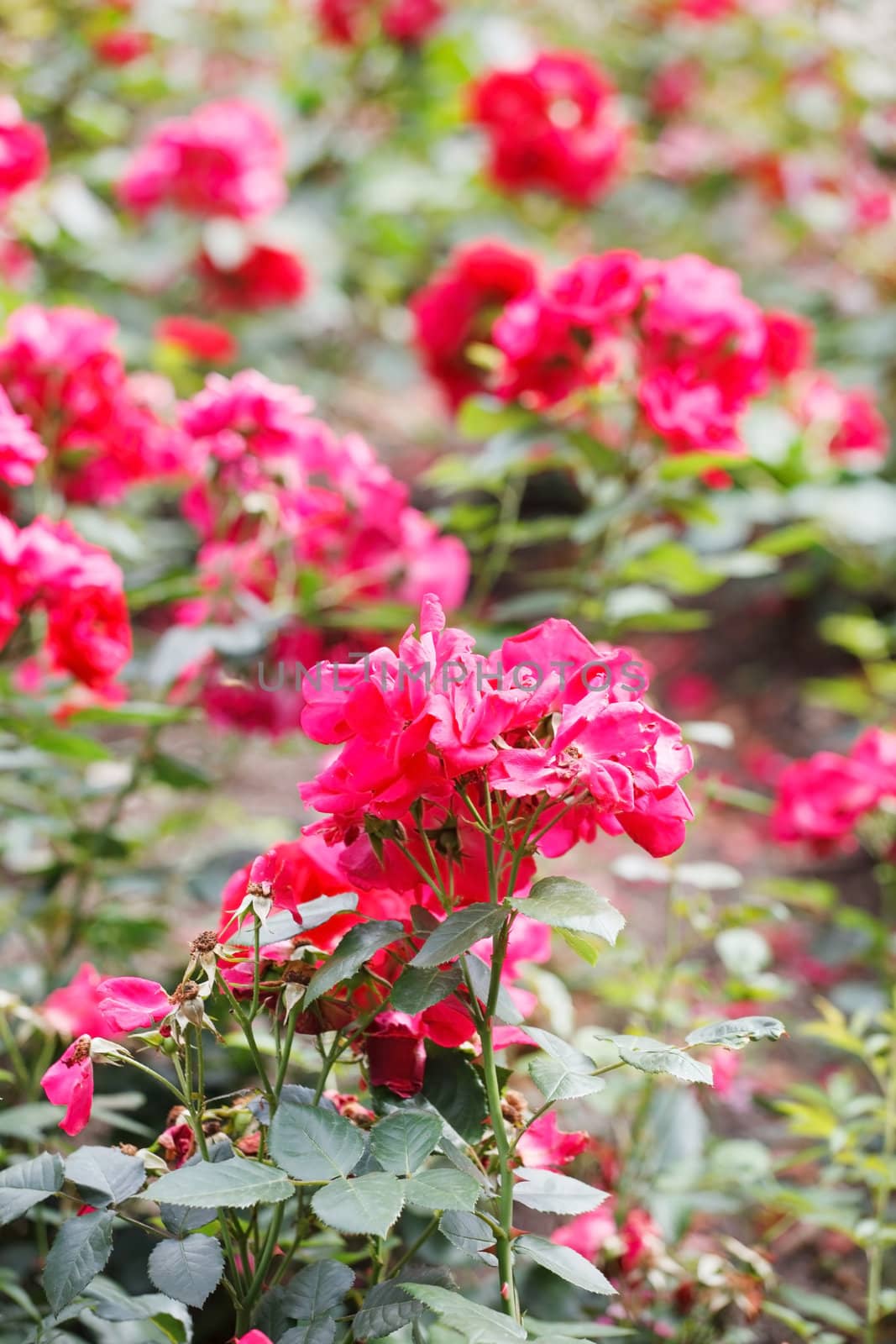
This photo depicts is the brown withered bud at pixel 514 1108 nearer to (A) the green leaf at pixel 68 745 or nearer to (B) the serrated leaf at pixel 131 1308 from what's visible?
(B) the serrated leaf at pixel 131 1308

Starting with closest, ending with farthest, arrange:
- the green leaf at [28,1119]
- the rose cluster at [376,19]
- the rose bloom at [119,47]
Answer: the green leaf at [28,1119], the rose bloom at [119,47], the rose cluster at [376,19]

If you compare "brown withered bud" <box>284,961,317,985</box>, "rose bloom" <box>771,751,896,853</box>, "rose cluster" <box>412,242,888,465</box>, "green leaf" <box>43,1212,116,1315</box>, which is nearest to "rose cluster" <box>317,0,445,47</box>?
"rose cluster" <box>412,242,888,465</box>

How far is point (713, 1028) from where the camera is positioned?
612 mm

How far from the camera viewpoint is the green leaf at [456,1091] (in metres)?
0.64

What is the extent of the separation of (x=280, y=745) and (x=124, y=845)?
0.77ft

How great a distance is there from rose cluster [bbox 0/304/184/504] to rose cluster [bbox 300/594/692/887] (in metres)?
0.66

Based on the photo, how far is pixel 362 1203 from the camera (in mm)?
505

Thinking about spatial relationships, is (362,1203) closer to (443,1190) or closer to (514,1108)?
(443,1190)

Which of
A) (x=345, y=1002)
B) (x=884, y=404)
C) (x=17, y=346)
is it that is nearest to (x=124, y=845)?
(x=17, y=346)

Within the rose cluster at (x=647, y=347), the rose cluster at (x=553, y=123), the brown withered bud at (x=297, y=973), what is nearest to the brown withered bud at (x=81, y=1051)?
the brown withered bud at (x=297, y=973)

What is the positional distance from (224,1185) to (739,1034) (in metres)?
0.26

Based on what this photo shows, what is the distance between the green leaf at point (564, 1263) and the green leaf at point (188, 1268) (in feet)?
0.50

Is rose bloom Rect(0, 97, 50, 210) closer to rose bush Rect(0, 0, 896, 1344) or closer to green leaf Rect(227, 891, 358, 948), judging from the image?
rose bush Rect(0, 0, 896, 1344)

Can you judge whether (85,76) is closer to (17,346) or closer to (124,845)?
(17,346)
